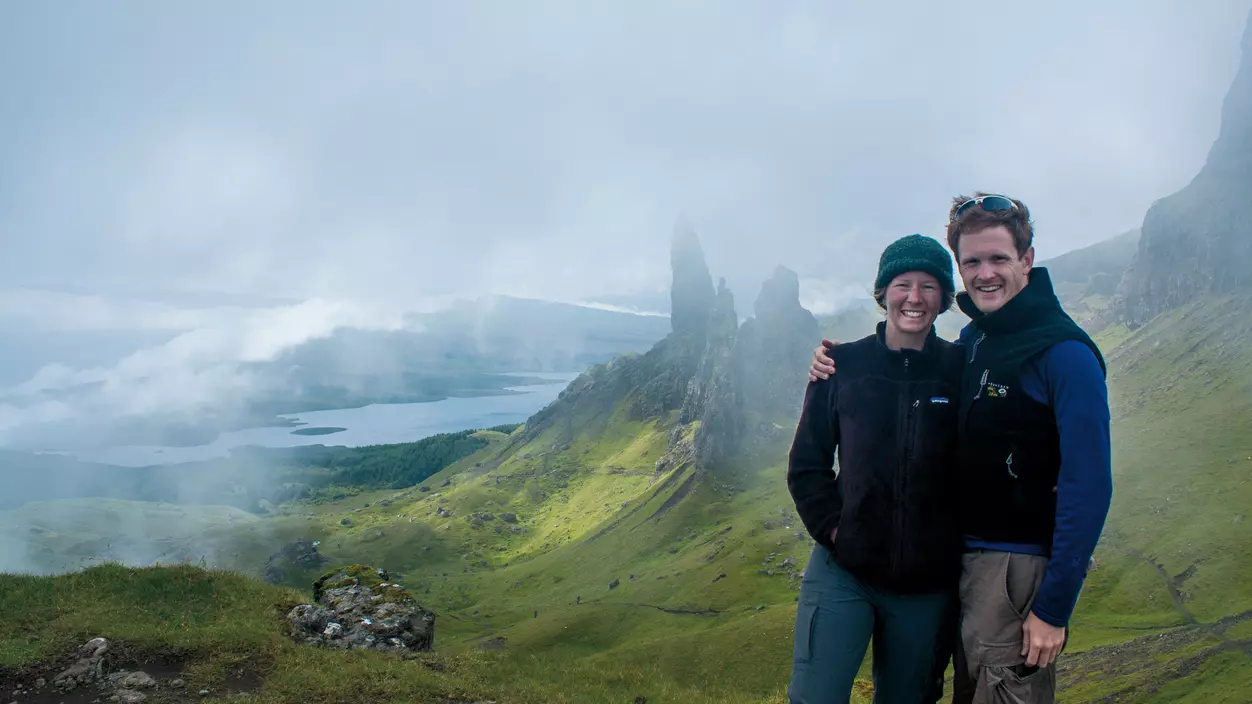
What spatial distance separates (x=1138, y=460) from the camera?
652 ft

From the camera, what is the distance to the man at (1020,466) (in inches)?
279

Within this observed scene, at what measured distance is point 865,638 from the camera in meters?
8.88

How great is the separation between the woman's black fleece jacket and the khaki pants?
1.54 ft

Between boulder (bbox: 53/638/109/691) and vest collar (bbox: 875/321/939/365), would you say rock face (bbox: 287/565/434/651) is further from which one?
vest collar (bbox: 875/321/939/365)

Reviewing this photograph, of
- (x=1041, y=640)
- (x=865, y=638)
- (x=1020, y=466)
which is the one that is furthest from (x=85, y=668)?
(x=1020, y=466)

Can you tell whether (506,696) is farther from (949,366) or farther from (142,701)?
(949,366)

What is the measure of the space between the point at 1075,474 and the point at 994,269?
266 cm

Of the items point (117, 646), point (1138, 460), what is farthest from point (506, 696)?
point (1138, 460)

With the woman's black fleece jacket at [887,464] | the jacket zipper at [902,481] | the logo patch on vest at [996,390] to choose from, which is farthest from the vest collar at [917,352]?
the logo patch on vest at [996,390]

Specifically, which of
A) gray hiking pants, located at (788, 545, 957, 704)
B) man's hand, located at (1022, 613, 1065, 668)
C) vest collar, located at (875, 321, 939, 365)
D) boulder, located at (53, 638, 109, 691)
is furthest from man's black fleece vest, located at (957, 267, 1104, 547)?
boulder, located at (53, 638, 109, 691)

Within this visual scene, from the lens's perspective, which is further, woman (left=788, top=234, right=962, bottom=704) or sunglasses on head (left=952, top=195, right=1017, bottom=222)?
sunglasses on head (left=952, top=195, right=1017, bottom=222)

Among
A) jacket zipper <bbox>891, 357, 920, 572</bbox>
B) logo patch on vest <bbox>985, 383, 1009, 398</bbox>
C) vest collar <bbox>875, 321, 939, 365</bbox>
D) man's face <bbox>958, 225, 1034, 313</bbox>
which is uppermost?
man's face <bbox>958, 225, 1034, 313</bbox>

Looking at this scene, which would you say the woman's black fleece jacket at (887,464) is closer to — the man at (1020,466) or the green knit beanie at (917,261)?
the man at (1020,466)

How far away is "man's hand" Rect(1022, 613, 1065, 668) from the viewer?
7.41 meters
